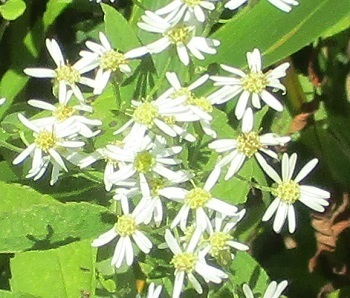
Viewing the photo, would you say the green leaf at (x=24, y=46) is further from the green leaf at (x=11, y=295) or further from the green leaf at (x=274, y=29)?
the green leaf at (x=11, y=295)

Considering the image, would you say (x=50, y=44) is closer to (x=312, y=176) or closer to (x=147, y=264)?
(x=147, y=264)

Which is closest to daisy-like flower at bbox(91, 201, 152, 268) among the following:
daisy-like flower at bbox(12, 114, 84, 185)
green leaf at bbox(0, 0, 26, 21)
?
daisy-like flower at bbox(12, 114, 84, 185)

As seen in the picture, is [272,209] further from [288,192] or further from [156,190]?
[156,190]

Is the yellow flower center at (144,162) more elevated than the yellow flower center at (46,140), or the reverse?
the yellow flower center at (144,162)

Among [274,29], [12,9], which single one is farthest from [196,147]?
[12,9]

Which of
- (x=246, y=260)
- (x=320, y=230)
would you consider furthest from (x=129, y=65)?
(x=320, y=230)

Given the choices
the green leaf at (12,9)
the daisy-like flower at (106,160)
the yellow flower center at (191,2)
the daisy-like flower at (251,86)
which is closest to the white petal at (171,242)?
the daisy-like flower at (106,160)

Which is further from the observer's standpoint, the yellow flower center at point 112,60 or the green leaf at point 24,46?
the green leaf at point 24,46
